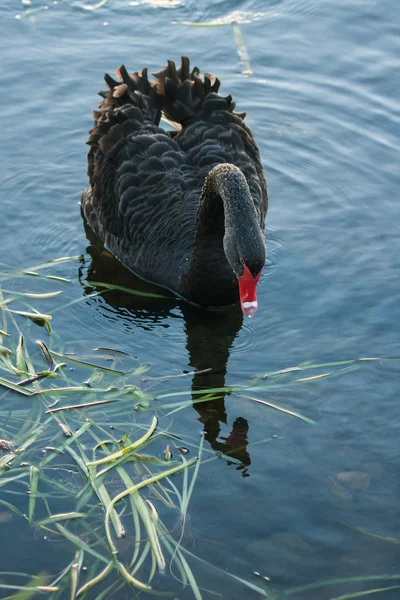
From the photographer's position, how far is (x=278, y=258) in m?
7.84

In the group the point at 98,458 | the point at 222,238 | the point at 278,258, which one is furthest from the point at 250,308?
the point at 278,258

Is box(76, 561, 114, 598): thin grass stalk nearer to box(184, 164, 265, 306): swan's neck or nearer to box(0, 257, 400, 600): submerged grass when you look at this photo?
box(0, 257, 400, 600): submerged grass

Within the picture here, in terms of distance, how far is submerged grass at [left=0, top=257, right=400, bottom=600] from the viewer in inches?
195

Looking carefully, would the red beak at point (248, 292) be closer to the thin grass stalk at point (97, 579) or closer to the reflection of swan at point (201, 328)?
the reflection of swan at point (201, 328)

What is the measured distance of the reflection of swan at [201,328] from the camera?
5.99 metres

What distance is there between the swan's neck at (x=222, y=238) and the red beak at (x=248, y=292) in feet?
0.27

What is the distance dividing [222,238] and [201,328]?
74cm

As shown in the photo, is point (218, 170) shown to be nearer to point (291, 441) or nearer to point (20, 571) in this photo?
point (291, 441)

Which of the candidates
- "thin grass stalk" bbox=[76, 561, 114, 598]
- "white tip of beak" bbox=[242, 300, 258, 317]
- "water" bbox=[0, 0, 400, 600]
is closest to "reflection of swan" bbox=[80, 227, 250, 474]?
"water" bbox=[0, 0, 400, 600]

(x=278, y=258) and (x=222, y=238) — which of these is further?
(x=278, y=258)

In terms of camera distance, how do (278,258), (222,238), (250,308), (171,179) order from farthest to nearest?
(278,258)
(171,179)
(222,238)
(250,308)

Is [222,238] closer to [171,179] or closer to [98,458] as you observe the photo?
[171,179]

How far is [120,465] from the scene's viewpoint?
5.55 meters

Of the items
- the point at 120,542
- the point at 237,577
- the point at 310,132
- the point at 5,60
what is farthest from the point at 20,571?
the point at 5,60
